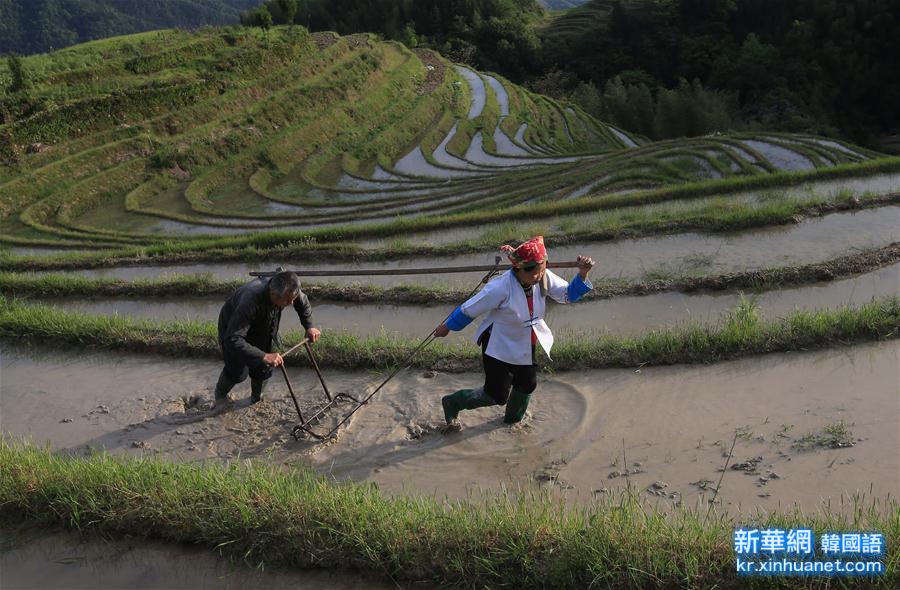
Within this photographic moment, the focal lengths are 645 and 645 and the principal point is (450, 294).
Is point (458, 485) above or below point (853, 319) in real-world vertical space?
below

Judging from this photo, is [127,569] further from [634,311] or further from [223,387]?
[634,311]

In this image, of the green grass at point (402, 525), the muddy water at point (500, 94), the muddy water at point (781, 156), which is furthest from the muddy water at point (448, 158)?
the green grass at point (402, 525)

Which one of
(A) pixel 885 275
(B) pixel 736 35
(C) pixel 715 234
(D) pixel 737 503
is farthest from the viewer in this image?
(B) pixel 736 35

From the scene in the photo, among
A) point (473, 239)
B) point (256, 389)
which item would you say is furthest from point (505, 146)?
point (256, 389)

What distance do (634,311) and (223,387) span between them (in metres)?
3.88

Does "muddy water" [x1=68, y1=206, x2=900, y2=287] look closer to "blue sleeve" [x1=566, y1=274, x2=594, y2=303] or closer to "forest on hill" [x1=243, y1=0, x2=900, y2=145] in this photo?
"blue sleeve" [x1=566, y1=274, x2=594, y2=303]


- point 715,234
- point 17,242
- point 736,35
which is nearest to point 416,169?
point 17,242

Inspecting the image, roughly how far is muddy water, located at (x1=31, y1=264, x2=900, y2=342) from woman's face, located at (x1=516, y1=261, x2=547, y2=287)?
2.15 meters

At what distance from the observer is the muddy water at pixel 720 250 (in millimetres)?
7293

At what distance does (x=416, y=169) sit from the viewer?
18.3 metres

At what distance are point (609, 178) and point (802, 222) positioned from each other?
4782 millimetres

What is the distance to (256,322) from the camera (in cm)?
452

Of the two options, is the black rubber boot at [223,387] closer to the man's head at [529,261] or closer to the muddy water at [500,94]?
the man's head at [529,261]

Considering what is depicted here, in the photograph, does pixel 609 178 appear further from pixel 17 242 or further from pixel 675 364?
Answer: pixel 17 242
